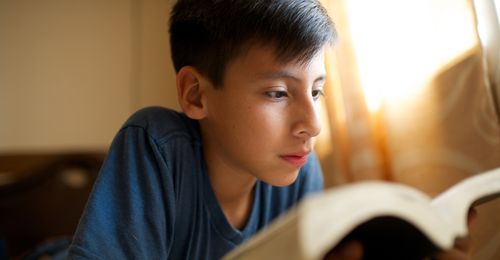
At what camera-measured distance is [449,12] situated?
74 centimetres

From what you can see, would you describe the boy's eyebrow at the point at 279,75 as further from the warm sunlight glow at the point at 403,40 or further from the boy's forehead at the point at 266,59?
the warm sunlight glow at the point at 403,40

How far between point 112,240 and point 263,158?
25cm

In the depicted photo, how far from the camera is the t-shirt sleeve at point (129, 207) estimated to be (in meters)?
0.53

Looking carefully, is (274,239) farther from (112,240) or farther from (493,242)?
(493,242)

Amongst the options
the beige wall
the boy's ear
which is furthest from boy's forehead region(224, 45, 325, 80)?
the beige wall

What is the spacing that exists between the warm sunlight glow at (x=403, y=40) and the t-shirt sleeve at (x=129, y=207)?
53cm

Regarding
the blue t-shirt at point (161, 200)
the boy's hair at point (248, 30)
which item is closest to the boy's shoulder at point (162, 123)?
the blue t-shirt at point (161, 200)

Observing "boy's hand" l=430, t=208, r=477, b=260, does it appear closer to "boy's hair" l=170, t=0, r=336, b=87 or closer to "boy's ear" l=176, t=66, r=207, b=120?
"boy's hair" l=170, t=0, r=336, b=87

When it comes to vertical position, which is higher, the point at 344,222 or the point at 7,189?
the point at 344,222

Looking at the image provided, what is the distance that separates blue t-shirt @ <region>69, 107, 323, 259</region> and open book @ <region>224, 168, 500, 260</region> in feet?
0.85

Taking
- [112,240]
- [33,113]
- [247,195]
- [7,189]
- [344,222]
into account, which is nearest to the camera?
[344,222]

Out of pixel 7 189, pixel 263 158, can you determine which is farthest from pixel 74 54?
pixel 263 158

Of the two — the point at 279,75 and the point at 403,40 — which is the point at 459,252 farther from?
the point at 403,40

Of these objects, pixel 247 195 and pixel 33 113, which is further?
pixel 33 113
